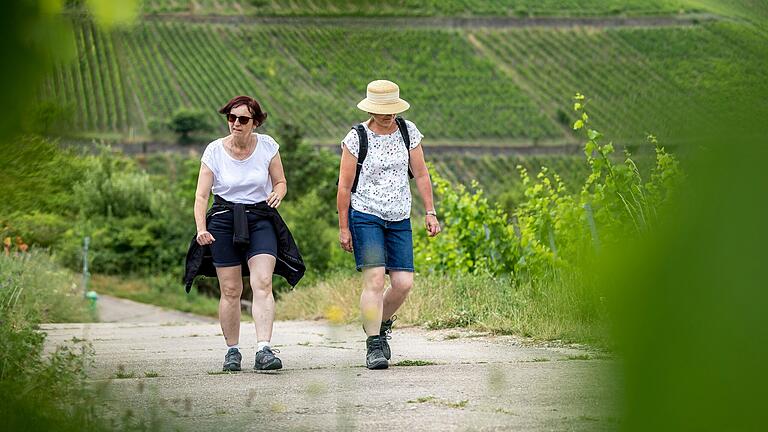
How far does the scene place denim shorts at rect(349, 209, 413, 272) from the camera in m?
6.02

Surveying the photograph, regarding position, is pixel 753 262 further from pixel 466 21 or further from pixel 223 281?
pixel 223 281

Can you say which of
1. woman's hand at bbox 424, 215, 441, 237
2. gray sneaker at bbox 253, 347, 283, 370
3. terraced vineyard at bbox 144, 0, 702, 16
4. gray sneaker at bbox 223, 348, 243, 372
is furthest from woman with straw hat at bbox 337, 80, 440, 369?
terraced vineyard at bbox 144, 0, 702, 16

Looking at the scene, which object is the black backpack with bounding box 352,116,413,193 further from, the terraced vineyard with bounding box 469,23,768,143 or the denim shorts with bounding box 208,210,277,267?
the terraced vineyard with bounding box 469,23,768,143

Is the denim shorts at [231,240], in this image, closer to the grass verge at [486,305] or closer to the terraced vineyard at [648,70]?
the grass verge at [486,305]

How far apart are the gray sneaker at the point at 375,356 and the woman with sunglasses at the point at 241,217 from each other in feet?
2.06

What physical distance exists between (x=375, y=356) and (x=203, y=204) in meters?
1.39

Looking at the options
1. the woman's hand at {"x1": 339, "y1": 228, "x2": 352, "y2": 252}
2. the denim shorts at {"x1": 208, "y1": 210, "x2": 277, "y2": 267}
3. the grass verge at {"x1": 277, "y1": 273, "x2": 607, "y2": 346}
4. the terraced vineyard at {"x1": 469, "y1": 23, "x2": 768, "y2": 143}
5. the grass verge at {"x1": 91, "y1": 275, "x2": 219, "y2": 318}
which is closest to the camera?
the terraced vineyard at {"x1": 469, "y1": 23, "x2": 768, "y2": 143}

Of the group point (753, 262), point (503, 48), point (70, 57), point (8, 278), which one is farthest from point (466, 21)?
point (8, 278)

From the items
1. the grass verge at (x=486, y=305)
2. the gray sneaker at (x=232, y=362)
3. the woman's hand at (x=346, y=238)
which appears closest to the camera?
the gray sneaker at (x=232, y=362)

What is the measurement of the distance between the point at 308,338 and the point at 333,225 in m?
31.3

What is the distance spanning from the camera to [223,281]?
20.2 ft

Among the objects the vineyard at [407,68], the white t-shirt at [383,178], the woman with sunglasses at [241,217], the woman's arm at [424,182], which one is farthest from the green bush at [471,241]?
the vineyard at [407,68]

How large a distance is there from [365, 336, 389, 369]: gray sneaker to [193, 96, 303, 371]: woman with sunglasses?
63cm

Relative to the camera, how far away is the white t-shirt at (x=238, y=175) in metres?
6.15
